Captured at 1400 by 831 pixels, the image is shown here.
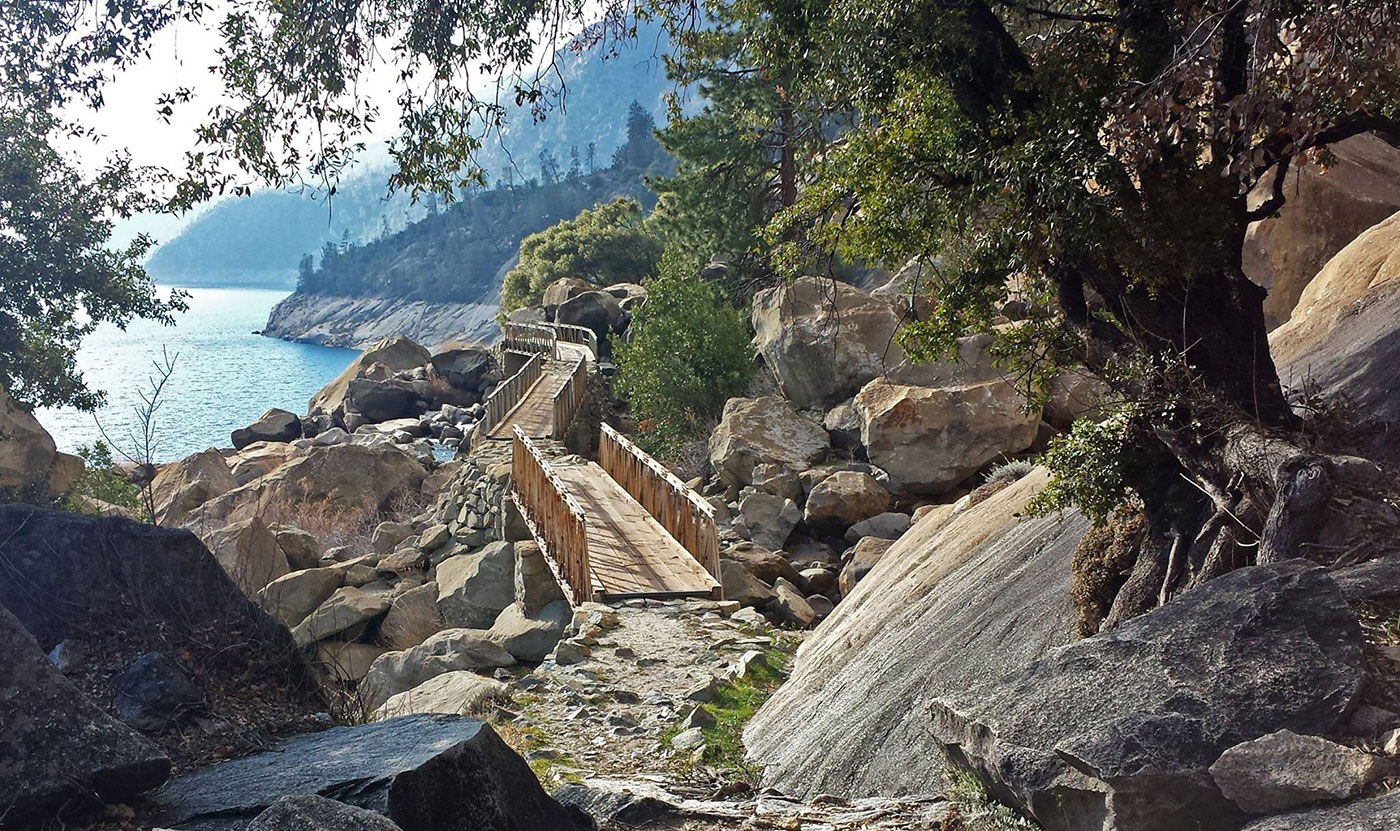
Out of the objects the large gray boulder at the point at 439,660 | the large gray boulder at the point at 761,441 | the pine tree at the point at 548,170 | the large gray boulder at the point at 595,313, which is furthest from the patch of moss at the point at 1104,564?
the pine tree at the point at 548,170

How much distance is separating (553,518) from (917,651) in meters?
9.66

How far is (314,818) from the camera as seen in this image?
3.62m

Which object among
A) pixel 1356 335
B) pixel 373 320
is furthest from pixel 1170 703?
pixel 373 320

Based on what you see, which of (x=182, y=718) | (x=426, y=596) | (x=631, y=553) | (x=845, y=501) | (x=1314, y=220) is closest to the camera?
(x=182, y=718)

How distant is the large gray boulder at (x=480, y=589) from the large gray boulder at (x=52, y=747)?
1293 cm

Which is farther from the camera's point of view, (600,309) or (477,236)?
(477,236)

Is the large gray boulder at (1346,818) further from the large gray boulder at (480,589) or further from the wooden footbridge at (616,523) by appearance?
the large gray boulder at (480,589)

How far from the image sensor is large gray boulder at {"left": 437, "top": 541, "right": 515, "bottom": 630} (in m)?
17.9

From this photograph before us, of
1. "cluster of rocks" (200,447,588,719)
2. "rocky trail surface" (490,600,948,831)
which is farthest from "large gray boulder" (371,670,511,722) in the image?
"rocky trail surface" (490,600,948,831)

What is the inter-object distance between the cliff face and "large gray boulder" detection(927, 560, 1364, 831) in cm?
14537

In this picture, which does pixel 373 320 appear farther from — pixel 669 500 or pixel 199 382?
pixel 669 500

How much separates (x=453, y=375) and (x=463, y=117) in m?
52.4

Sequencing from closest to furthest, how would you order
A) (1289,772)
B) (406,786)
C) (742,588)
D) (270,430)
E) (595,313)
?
(1289,772) < (406,786) < (742,588) < (595,313) < (270,430)

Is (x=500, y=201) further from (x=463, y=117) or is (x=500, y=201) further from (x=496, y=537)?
(x=463, y=117)
